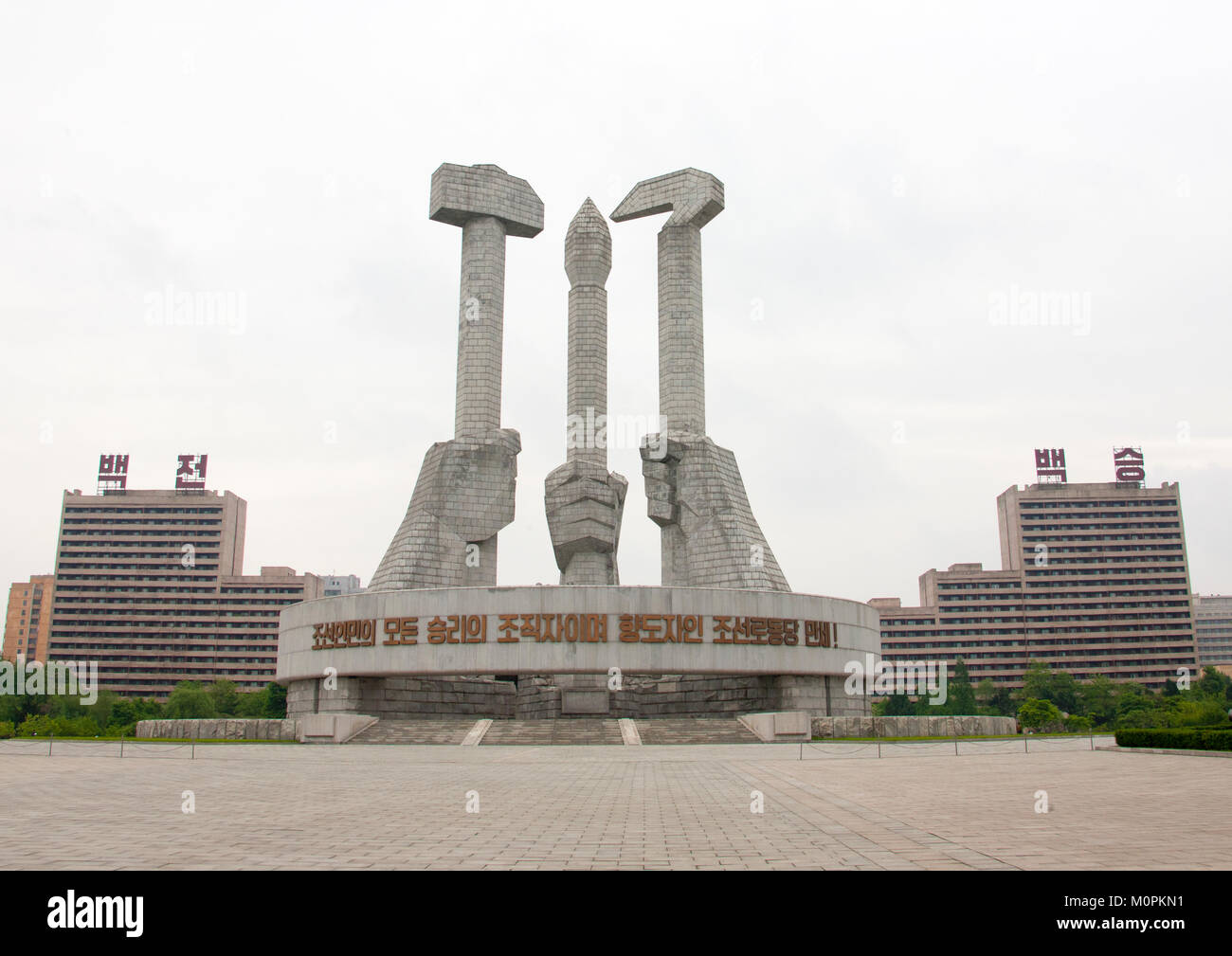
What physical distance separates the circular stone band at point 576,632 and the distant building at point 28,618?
114102 millimetres

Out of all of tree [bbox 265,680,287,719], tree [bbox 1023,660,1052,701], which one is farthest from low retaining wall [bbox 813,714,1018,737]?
tree [bbox 1023,660,1052,701]

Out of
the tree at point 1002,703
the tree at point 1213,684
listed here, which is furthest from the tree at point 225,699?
the tree at point 1213,684

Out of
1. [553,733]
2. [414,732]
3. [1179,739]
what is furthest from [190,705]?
[1179,739]

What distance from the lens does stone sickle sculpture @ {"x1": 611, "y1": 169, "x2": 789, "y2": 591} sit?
152 feet

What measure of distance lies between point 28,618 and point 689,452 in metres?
127

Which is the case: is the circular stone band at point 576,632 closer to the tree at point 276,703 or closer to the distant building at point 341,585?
the tree at point 276,703

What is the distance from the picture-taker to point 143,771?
61.5 feet

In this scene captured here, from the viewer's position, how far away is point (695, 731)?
3350cm

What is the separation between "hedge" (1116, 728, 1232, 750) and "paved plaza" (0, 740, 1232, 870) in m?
2.15

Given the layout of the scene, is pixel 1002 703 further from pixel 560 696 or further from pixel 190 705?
pixel 190 705
